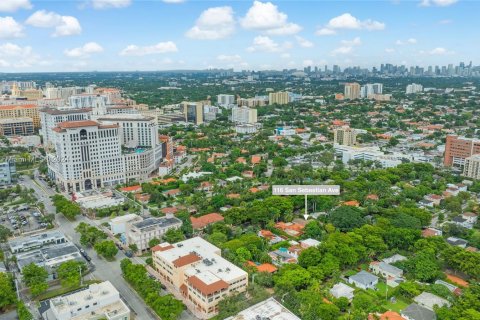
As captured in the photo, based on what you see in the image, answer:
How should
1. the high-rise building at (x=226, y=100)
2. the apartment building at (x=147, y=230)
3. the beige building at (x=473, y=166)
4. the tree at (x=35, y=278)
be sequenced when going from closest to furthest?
1. the tree at (x=35, y=278)
2. the apartment building at (x=147, y=230)
3. the beige building at (x=473, y=166)
4. the high-rise building at (x=226, y=100)

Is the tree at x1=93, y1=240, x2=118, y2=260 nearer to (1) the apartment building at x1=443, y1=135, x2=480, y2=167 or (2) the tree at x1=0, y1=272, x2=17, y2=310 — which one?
(2) the tree at x1=0, y1=272, x2=17, y2=310

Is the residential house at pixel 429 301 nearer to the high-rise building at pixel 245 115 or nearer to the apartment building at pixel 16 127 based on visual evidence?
the high-rise building at pixel 245 115

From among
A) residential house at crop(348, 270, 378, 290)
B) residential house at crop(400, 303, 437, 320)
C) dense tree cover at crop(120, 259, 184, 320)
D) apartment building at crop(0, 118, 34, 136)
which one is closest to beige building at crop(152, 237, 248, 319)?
dense tree cover at crop(120, 259, 184, 320)

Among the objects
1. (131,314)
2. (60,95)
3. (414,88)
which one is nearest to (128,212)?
(131,314)

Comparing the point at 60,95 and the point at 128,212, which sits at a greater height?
the point at 60,95

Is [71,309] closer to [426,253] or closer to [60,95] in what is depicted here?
[426,253]

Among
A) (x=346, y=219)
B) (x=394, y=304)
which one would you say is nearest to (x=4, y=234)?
(x=346, y=219)

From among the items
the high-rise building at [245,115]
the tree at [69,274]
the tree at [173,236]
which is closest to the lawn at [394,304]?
the tree at [173,236]

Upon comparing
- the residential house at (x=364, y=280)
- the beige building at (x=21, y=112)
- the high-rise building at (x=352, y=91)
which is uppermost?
the high-rise building at (x=352, y=91)
